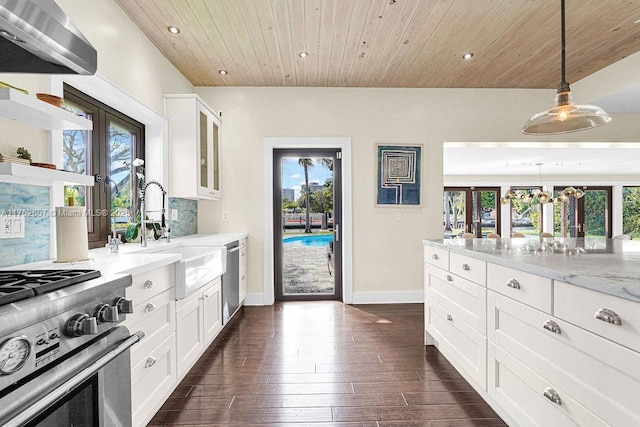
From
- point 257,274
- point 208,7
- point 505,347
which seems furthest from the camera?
point 257,274

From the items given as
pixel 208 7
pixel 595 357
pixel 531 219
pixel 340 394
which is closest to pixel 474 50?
pixel 208 7

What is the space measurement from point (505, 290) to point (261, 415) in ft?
4.84

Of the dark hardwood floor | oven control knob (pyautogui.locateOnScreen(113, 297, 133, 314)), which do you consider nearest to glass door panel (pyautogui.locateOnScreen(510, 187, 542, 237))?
the dark hardwood floor

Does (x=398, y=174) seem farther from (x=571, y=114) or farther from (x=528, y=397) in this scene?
(x=528, y=397)

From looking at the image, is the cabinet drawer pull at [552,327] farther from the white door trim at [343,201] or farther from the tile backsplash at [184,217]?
the tile backsplash at [184,217]

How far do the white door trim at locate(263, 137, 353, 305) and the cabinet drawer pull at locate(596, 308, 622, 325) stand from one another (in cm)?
299

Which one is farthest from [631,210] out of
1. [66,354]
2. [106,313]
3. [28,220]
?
[28,220]

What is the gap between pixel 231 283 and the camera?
3219 millimetres

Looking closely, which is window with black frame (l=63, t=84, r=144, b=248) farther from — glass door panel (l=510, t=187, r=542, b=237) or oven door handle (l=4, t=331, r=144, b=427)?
glass door panel (l=510, t=187, r=542, b=237)

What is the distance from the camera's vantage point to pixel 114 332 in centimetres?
115

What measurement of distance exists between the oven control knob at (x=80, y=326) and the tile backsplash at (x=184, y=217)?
243 cm

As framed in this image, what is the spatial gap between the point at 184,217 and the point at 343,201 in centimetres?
184

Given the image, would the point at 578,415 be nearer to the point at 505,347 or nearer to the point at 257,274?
the point at 505,347

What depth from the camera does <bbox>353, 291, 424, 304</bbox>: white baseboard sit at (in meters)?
4.03
